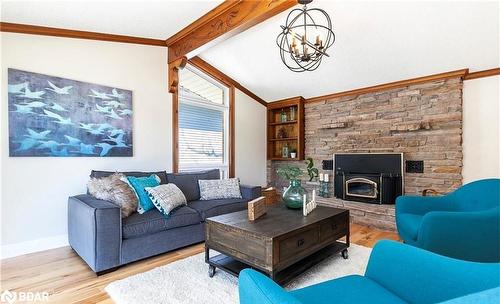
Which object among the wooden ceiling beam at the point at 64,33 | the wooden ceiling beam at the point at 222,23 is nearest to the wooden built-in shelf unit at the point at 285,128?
the wooden ceiling beam at the point at 222,23

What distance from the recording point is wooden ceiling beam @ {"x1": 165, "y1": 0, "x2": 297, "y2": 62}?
2.52 meters

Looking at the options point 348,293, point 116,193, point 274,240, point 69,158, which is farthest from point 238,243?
point 69,158

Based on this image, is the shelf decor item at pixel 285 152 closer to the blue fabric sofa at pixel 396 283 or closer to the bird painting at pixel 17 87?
the blue fabric sofa at pixel 396 283

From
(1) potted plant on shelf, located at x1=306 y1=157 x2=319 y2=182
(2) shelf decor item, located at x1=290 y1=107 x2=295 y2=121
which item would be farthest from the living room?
(2) shelf decor item, located at x1=290 y1=107 x2=295 y2=121

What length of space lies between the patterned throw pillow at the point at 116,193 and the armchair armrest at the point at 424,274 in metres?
2.15

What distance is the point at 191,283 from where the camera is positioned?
2.08m

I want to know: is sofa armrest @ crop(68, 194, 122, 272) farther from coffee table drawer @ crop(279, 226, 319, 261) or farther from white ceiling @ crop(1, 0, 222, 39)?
white ceiling @ crop(1, 0, 222, 39)

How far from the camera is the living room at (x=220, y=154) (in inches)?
78.4

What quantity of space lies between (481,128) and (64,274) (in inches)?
194

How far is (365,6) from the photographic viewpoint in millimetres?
Result: 2682

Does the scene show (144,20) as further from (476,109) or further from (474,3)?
(476,109)

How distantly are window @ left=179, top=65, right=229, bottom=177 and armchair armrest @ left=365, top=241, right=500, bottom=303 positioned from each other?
3.40m

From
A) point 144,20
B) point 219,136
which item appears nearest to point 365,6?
point 144,20

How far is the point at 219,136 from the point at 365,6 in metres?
3.01
